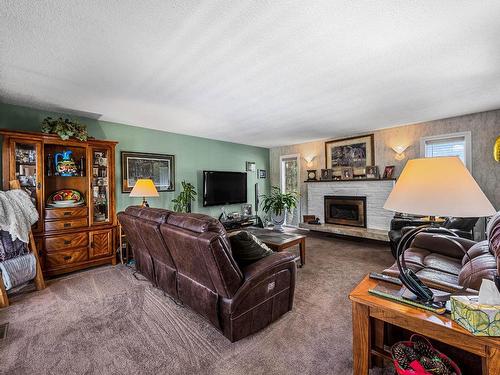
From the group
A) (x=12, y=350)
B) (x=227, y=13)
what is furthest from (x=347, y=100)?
(x=12, y=350)

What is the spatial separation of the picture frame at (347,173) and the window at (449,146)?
1.35m

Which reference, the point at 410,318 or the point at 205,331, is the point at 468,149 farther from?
the point at 205,331

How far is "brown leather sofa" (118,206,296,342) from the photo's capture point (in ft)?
5.48

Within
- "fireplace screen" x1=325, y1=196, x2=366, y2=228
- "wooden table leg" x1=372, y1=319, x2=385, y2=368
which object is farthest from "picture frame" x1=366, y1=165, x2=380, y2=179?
"wooden table leg" x1=372, y1=319, x2=385, y2=368

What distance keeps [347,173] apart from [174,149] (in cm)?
398

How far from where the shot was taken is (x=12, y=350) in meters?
1.77

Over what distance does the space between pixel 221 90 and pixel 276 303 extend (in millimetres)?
2442

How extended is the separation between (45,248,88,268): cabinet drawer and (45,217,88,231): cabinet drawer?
346mm

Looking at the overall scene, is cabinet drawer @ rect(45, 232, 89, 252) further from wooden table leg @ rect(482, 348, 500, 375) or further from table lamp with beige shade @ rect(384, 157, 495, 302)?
wooden table leg @ rect(482, 348, 500, 375)

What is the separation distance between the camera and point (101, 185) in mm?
3703

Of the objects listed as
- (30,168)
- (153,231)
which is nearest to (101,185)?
(30,168)

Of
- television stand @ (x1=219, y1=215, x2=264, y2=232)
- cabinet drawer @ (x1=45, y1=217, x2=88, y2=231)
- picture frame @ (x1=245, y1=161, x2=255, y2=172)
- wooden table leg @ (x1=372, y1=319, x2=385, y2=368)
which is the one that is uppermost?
picture frame @ (x1=245, y1=161, x2=255, y2=172)

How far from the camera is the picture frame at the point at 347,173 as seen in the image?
528cm

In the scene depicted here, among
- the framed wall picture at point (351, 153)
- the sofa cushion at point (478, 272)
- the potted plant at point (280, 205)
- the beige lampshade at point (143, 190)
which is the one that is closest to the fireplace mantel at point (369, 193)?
the framed wall picture at point (351, 153)
